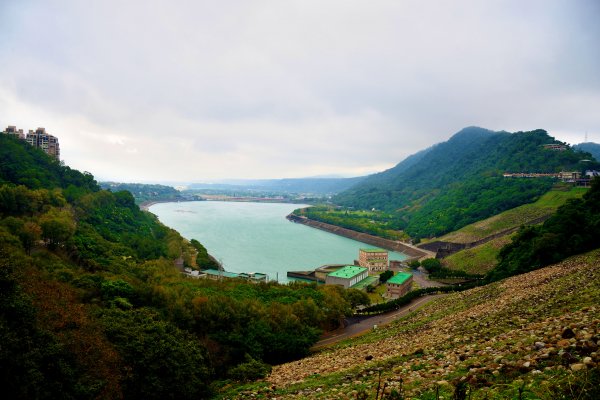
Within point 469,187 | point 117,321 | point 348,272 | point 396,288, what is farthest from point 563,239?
point 469,187

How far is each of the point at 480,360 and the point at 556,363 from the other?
1127mm

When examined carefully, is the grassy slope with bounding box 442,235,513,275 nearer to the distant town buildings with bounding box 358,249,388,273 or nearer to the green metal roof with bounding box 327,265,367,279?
the distant town buildings with bounding box 358,249,388,273

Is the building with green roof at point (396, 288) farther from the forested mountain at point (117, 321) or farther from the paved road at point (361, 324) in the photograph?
the forested mountain at point (117, 321)

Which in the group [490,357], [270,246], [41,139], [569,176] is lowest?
[270,246]

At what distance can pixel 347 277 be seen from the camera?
28.1m

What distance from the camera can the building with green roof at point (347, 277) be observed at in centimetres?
2774

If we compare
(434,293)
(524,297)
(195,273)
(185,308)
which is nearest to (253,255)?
(195,273)

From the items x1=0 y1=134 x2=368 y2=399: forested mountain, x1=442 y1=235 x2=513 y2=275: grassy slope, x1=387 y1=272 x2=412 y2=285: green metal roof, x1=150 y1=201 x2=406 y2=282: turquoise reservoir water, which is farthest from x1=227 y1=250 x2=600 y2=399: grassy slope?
x1=150 y1=201 x2=406 y2=282: turquoise reservoir water

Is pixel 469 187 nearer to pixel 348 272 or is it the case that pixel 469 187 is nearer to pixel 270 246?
pixel 270 246

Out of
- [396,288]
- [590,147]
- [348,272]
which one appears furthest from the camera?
[590,147]

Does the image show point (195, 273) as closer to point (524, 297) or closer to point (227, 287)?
point (227, 287)

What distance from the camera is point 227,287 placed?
17.8m

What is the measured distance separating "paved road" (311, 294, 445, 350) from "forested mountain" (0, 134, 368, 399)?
73 cm

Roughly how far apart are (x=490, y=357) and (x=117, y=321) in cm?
805
